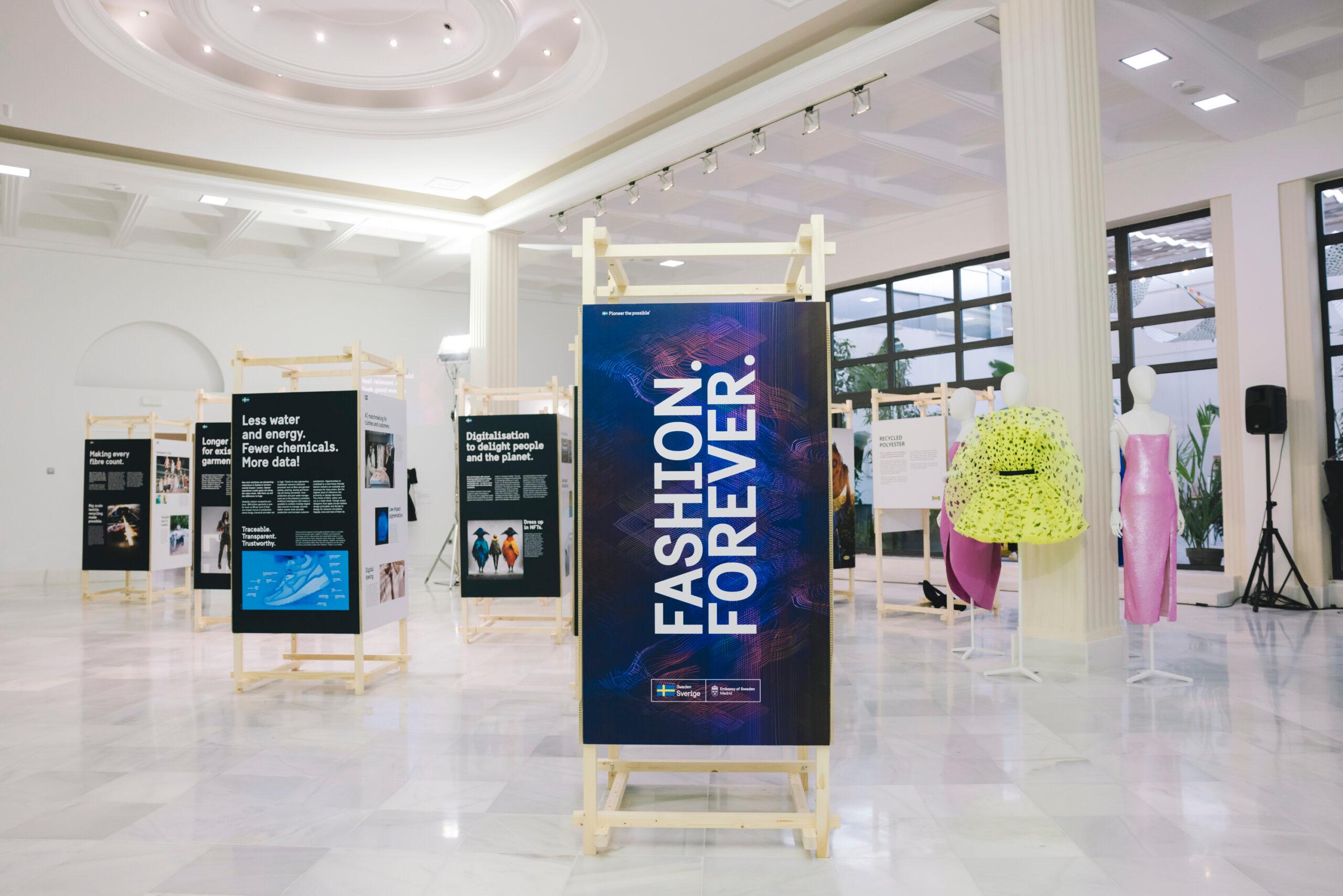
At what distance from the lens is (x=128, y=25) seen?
6832mm

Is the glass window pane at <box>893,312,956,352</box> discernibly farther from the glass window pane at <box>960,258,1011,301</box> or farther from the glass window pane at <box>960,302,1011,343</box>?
the glass window pane at <box>960,258,1011,301</box>

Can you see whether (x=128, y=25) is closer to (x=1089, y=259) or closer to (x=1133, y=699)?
(x=1089, y=259)

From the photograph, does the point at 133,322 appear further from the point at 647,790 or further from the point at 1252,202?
the point at 1252,202

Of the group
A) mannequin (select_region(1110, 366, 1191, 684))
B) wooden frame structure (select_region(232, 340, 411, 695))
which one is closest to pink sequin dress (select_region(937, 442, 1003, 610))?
mannequin (select_region(1110, 366, 1191, 684))

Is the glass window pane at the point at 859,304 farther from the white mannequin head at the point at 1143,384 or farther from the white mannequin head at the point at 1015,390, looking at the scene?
the white mannequin head at the point at 1143,384

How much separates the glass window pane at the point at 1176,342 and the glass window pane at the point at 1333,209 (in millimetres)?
1279

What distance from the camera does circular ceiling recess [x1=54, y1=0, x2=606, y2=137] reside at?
677 cm

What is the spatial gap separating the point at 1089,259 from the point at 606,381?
13.6ft

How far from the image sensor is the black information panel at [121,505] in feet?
32.2

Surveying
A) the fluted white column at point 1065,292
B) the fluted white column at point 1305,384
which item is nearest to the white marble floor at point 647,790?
the fluted white column at point 1065,292

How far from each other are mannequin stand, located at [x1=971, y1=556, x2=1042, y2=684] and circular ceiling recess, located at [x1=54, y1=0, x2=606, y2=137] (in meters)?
4.84

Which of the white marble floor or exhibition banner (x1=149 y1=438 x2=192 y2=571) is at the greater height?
exhibition banner (x1=149 y1=438 x2=192 y2=571)

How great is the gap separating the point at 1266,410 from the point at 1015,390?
4.39 metres

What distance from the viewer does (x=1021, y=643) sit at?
5598 millimetres
